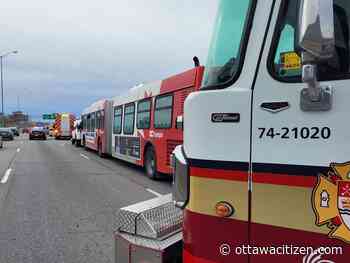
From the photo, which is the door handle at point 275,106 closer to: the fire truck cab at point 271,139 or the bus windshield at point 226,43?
the fire truck cab at point 271,139

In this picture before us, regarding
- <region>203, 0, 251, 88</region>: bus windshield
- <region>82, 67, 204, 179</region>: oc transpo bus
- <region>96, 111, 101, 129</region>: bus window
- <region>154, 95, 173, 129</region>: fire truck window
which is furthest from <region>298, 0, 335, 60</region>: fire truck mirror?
<region>96, 111, 101, 129</region>: bus window

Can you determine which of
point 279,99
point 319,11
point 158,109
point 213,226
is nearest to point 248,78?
point 279,99

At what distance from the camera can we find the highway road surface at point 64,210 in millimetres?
6203

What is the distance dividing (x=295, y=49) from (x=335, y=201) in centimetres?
65

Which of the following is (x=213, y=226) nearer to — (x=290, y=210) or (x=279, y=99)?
(x=290, y=210)

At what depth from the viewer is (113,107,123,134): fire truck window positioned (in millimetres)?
19402

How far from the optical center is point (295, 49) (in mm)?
2031

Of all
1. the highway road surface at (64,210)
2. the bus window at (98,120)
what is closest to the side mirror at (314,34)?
the highway road surface at (64,210)

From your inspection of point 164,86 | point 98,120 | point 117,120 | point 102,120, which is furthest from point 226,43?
point 98,120

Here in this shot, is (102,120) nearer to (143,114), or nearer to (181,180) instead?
(143,114)

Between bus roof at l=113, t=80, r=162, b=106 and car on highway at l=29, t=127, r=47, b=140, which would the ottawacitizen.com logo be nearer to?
bus roof at l=113, t=80, r=162, b=106

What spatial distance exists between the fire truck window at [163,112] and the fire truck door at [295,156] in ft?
36.0

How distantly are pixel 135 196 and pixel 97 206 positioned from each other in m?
1.54

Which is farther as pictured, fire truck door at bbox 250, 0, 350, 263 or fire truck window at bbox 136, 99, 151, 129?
fire truck window at bbox 136, 99, 151, 129
